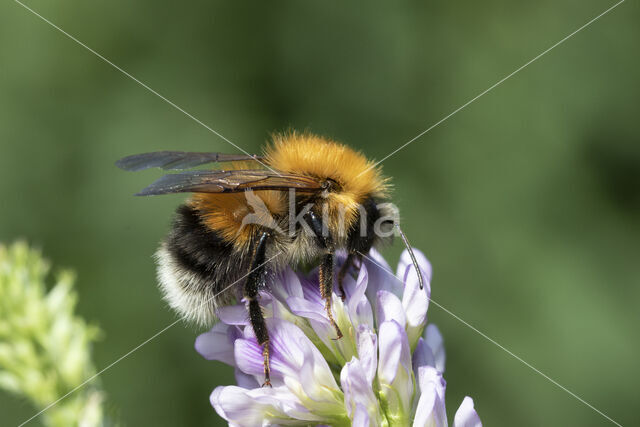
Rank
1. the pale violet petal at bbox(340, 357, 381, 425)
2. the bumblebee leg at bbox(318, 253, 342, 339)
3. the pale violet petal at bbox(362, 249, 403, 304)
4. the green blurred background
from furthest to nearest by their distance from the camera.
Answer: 1. the green blurred background
2. the pale violet petal at bbox(362, 249, 403, 304)
3. the bumblebee leg at bbox(318, 253, 342, 339)
4. the pale violet petal at bbox(340, 357, 381, 425)

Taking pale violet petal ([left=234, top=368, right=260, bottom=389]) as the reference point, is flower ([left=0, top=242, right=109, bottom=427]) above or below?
above

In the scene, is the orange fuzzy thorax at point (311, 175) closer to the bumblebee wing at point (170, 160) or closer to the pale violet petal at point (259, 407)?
the bumblebee wing at point (170, 160)

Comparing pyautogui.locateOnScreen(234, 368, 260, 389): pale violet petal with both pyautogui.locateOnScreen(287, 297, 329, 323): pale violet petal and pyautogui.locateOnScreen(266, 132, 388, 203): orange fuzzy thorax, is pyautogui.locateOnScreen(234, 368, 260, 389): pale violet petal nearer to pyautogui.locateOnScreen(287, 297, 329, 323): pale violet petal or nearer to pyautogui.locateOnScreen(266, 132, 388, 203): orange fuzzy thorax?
pyautogui.locateOnScreen(287, 297, 329, 323): pale violet petal

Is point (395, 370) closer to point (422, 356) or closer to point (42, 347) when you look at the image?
point (422, 356)

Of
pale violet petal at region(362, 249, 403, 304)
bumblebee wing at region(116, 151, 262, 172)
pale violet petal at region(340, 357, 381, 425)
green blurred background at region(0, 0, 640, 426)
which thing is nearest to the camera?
pale violet petal at region(340, 357, 381, 425)

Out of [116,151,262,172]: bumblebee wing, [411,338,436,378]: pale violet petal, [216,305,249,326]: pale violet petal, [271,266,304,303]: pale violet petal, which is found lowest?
[411,338,436,378]: pale violet petal

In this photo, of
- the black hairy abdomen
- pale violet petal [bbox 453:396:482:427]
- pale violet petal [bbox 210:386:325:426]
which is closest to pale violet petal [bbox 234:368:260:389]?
pale violet petal [bbox 210:386:325:426]
